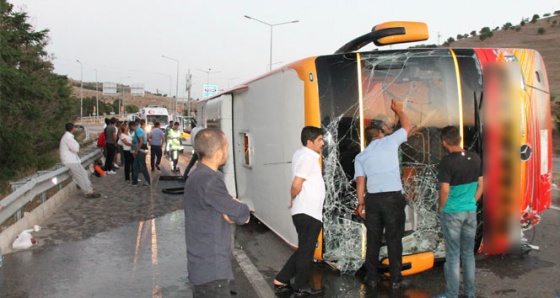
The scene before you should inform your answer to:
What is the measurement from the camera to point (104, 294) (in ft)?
16.7

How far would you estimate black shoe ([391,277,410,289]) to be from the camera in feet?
16.9

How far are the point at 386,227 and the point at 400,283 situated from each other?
651 mm

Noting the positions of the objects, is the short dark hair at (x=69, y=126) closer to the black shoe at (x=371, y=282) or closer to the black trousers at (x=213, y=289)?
the black shoe at (x=371, y=282)

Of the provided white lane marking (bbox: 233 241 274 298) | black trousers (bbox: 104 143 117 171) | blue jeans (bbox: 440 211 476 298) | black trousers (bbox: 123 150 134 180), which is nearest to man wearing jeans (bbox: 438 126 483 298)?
blue jeans (bbox: 440 211 476 298)

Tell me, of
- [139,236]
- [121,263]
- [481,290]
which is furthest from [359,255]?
[139,236]

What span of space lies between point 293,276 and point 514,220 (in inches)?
103

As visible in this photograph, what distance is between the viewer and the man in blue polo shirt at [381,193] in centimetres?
495

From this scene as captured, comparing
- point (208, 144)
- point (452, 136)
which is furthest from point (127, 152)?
point (208, 144)

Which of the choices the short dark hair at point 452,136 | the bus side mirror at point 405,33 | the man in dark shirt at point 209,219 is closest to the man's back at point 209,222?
the man in dark shirt at point 209,219

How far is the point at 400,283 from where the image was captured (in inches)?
205

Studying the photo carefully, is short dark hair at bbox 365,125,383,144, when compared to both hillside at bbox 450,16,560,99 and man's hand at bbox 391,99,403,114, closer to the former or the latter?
man's hand at bbox 391,99,403,114

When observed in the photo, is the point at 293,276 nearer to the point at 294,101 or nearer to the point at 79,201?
the point at 294,101

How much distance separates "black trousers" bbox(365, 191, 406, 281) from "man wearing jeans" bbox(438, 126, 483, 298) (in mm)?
479

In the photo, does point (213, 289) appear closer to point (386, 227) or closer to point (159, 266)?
point (386, 227)
